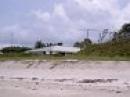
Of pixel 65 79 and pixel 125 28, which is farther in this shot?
pixel 125 28

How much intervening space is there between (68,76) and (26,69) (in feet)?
14.0

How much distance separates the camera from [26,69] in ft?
94.9

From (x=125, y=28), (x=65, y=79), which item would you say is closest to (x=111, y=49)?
(x=65, y=79)

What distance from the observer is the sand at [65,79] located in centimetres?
2098

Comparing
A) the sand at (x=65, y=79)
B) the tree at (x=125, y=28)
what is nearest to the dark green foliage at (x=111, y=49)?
the sand at (x=65, y=79)

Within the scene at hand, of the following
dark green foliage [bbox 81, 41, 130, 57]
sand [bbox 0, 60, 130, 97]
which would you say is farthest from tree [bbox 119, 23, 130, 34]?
sand [bbox 0, 60, 130, 97]

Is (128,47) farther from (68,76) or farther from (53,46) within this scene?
(53,46)

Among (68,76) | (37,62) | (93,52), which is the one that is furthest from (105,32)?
(68,76)

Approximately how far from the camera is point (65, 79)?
25.0 m

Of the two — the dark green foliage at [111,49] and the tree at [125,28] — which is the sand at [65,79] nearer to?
the dark green foliage at [111,49]

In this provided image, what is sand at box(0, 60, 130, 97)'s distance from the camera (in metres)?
21.0

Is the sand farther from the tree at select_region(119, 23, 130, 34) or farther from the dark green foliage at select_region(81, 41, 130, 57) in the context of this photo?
the tree at select_region(119, 23, 130, 34)

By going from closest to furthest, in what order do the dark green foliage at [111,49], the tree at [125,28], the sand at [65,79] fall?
1. the sand at [65,79]
2. the dark green foliage at [111,49]
3. the tree at [125,28]

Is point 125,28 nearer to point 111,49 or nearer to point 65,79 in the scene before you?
point 111,49
